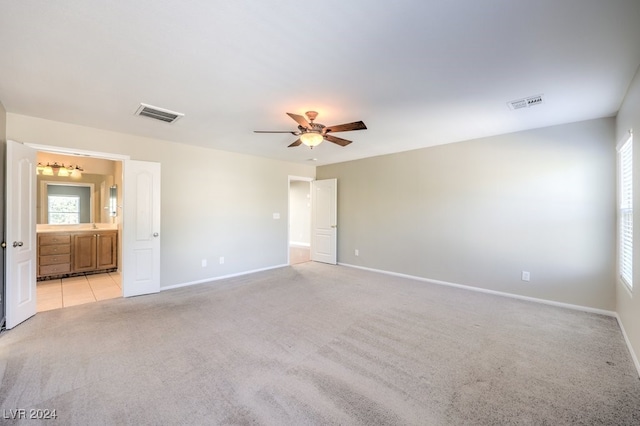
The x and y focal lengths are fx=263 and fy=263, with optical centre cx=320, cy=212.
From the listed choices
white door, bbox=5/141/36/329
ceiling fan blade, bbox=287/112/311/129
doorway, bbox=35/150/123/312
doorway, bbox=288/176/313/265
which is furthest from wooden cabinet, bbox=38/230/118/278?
doorway, bbox=288/176/313/265

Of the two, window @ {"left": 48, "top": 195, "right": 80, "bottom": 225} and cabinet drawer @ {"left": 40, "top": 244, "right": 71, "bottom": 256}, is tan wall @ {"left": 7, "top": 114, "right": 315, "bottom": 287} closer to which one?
cabinet drawer @ {"left": 40, "top": 244, "right": 71, "bottom": 256}

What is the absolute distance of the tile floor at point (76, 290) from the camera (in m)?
3.87

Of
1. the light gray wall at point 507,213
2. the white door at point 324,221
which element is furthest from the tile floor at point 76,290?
the light gray wall at point 507,213

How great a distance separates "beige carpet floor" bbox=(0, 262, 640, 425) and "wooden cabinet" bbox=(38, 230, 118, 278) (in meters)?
2.11

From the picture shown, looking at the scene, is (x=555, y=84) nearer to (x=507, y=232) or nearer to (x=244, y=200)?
(x=507, y=232)

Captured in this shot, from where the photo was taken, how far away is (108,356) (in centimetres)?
246

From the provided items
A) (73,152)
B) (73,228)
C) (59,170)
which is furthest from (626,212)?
(59,170)

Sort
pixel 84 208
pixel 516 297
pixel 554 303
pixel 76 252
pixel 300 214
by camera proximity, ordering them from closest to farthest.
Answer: pixel 554 303 → pixel 516 297 → pixel 76 252 → pixel 84 208 → pixel 300 214

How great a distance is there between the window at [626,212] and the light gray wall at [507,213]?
1.06 ft

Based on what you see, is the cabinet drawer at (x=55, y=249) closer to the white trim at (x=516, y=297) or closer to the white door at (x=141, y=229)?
the white door at (x=141, y=229)

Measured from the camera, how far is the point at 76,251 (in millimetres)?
5215

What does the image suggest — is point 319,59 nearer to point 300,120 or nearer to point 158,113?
point 300,120

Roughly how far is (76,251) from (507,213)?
26.1 ft

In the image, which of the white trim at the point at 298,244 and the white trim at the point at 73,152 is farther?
the white trim at the point at 298,244
